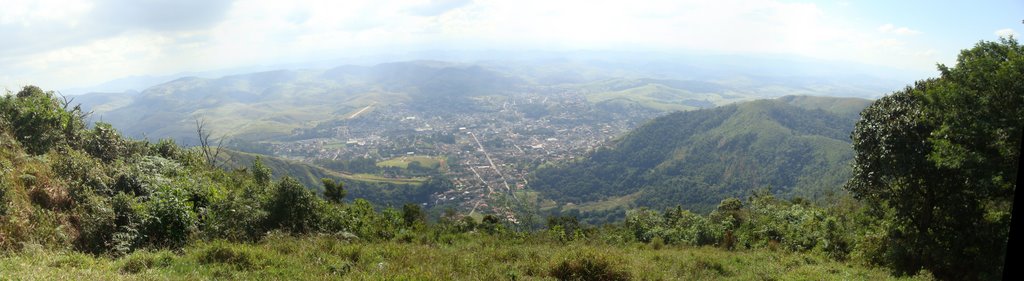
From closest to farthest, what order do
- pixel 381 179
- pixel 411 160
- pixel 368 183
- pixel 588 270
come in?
pixel 588 270
pixel 368 183
pixel 381 179
pixel 411 160

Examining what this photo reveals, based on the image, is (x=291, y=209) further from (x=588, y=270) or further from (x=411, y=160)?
(x=411, y=160)

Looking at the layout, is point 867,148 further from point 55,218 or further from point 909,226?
point 55,218

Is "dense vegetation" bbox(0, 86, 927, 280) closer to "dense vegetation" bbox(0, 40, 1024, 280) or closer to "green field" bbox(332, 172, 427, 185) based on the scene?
"dense vegetation" bbox(0, 40, 1024, 280)

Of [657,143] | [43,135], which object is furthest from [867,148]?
[657,143]

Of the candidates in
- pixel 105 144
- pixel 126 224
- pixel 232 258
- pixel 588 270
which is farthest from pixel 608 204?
pixel 232 258

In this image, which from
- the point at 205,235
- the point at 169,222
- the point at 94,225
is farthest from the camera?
the point at 205,235

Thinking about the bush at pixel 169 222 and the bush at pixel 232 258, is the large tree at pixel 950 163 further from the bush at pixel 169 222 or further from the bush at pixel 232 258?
the bush at pixel 169 222

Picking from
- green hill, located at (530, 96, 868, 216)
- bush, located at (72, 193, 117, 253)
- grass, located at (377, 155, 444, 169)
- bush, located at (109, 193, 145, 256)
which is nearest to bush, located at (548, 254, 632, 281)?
bush, located at (109, 193, 145, 256)
